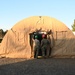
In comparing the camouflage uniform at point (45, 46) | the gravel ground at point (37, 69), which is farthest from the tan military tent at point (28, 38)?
the gravel ground at point (37, 69)

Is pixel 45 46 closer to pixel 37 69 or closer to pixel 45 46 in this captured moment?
pixel 45 46

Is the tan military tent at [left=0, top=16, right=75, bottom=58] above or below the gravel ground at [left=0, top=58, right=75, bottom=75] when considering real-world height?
above

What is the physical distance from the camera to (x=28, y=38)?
21.7 meters

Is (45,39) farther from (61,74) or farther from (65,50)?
(61,74)

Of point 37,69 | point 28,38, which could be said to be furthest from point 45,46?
point 37,69

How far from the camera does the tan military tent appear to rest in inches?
849

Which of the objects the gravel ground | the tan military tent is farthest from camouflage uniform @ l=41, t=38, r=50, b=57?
the gravel ground

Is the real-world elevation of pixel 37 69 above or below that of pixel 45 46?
below

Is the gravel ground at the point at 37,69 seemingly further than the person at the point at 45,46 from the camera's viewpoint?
No

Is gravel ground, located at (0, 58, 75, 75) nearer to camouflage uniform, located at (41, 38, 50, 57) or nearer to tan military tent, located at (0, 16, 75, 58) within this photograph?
camouflage uniform, located at (41, 38, 50, 57)

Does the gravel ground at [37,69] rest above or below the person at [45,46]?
below

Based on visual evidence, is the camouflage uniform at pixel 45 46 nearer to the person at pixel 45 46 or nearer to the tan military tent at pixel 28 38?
the person at pixel 45 46

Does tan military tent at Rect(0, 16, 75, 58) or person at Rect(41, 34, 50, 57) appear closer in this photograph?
person at Rect(41, 34, 50, 57)

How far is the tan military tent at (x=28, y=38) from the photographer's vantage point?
21561mm
